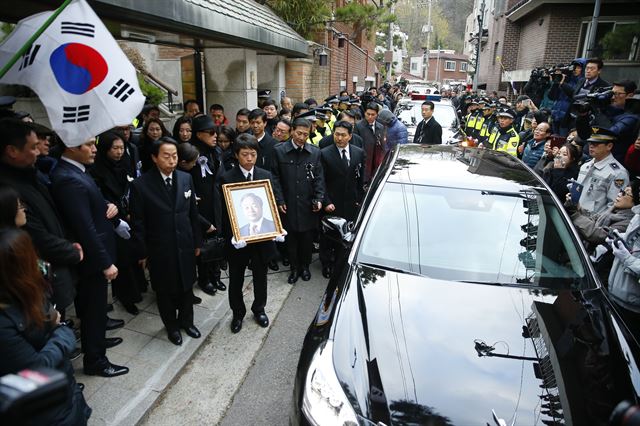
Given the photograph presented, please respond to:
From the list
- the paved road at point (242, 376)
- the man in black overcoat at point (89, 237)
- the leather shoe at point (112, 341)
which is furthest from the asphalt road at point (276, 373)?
the leather shoe at point (112, 341)

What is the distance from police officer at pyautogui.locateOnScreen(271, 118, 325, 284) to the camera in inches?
190

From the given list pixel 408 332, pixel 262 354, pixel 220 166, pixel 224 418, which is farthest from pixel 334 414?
pixel 220 166

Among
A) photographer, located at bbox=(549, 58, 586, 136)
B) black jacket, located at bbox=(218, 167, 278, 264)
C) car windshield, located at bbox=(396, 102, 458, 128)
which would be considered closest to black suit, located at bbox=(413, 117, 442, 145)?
photographer, located at bbox=(549, 58, 586, 136)

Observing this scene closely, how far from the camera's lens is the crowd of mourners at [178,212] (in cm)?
209

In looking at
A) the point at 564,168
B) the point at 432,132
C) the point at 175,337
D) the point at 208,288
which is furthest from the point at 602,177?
the point at 175,337

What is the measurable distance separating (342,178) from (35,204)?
350cm

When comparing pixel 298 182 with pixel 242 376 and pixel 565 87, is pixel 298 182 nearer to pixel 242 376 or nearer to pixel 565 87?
pixel 242 376

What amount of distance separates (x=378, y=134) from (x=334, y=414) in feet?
18.1

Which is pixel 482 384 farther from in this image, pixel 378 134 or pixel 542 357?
pixel 378 134

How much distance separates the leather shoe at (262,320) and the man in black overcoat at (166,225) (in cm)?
78

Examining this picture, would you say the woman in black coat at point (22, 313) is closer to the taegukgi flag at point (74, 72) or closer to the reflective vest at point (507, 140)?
the taegukgi flag at point (74, 72)

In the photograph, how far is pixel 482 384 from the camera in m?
2.02

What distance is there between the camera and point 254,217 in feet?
12.7

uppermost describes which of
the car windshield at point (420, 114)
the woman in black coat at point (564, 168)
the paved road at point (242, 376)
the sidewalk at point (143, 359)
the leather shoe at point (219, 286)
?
the car windshield at point (420, 114)
